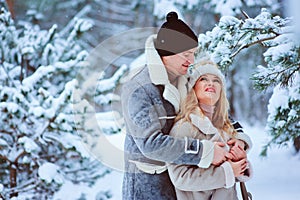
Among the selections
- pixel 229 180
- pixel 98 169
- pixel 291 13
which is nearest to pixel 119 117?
pixel 229 180

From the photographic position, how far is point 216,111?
3.57 ft

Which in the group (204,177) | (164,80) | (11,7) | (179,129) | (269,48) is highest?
(11,7)

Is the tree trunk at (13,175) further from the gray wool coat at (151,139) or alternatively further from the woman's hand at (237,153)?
the woman's hand at (237,153)

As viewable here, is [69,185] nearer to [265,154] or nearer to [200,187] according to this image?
[265,154]

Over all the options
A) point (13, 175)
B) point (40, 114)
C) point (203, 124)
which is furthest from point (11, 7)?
point (203, 124)

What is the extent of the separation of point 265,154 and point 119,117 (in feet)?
1.47

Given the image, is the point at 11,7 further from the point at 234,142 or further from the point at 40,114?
the point at 234,142

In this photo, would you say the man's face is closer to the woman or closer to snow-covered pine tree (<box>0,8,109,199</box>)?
the woman

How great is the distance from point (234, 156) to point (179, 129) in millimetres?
131

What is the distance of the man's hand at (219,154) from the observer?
1034 mm

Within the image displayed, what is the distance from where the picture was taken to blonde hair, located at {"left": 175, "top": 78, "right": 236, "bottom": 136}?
1063 millimetres

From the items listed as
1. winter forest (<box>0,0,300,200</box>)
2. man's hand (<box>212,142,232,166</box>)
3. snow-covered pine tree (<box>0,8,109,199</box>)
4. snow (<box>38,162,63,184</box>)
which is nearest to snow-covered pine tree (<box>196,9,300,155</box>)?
winter forest (<box>0,0,300,200</box>)

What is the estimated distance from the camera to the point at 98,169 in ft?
6.42

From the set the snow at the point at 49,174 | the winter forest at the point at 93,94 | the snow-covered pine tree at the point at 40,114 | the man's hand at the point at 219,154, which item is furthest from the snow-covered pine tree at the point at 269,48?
the snow at the point at 49,174
